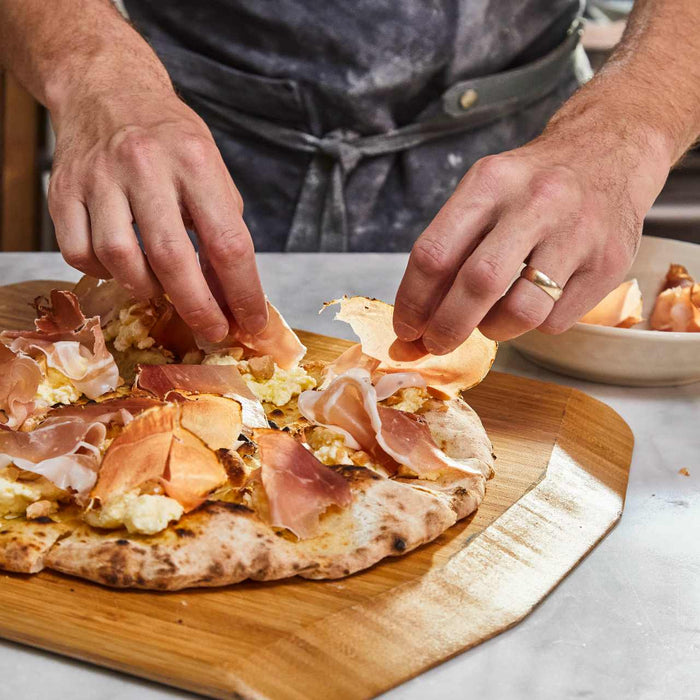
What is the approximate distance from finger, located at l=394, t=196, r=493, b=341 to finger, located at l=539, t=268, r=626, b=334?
0.16 metres

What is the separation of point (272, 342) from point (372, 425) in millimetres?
280

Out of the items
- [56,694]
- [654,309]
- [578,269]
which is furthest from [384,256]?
[56,694]

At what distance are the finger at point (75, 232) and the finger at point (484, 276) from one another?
0.47 meters

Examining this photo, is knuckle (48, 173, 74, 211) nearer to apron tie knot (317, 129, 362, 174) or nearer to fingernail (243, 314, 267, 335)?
fingernail (243, 314, 267, 335)

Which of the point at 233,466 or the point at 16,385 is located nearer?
the point at 233,466

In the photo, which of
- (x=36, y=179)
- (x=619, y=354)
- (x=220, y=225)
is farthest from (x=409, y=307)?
(x=36, y=179)

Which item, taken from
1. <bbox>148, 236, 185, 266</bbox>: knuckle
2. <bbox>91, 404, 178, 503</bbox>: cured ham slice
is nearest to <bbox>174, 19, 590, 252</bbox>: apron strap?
<bbox>148, 236, 185, 266</bbox>: knuckle

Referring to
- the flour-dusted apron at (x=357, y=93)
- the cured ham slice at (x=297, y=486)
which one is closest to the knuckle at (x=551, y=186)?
the cured ham slice at (x=297, y=486)

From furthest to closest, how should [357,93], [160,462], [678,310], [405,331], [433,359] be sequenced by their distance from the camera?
[357,93] < [678,310] < [433,359] < [405,331] < [160,462]

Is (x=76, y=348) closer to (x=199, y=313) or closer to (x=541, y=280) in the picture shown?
(x=199, y=313)

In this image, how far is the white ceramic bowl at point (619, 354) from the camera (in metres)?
1.58

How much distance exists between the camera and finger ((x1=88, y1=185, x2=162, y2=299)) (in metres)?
1.29

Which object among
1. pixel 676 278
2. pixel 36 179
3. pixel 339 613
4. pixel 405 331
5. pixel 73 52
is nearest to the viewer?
pixel 339 613

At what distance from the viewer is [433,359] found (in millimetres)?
1463
